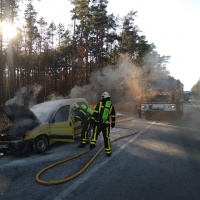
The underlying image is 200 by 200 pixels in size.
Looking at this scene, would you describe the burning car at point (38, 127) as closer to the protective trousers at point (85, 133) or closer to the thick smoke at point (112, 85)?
the protective trousers at point (85, 133)

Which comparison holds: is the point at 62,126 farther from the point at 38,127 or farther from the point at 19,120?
the point at 19,120

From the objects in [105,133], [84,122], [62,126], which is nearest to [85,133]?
[84,122]

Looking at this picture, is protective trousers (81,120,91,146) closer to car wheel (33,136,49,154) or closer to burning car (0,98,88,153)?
burning car (0,98,88,153)

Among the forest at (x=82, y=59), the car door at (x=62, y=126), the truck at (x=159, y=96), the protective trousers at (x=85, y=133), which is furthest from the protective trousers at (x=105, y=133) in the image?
the forest at (x=82, y=59)

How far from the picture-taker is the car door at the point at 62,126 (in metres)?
8.05

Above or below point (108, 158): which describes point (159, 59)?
above

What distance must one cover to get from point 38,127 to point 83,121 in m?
1.54

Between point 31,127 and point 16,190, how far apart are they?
9.97 ft

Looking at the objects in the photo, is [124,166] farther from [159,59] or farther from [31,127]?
[159,59]

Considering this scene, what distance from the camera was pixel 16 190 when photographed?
4629 mm

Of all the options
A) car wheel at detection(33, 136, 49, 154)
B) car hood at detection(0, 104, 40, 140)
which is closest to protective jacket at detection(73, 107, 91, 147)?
car wheel at detection(33, 136, 49, 154)

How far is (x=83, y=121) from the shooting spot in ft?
27.4

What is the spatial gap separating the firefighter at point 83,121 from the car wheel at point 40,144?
112 cm

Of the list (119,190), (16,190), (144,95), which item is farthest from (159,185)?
(144,95)
